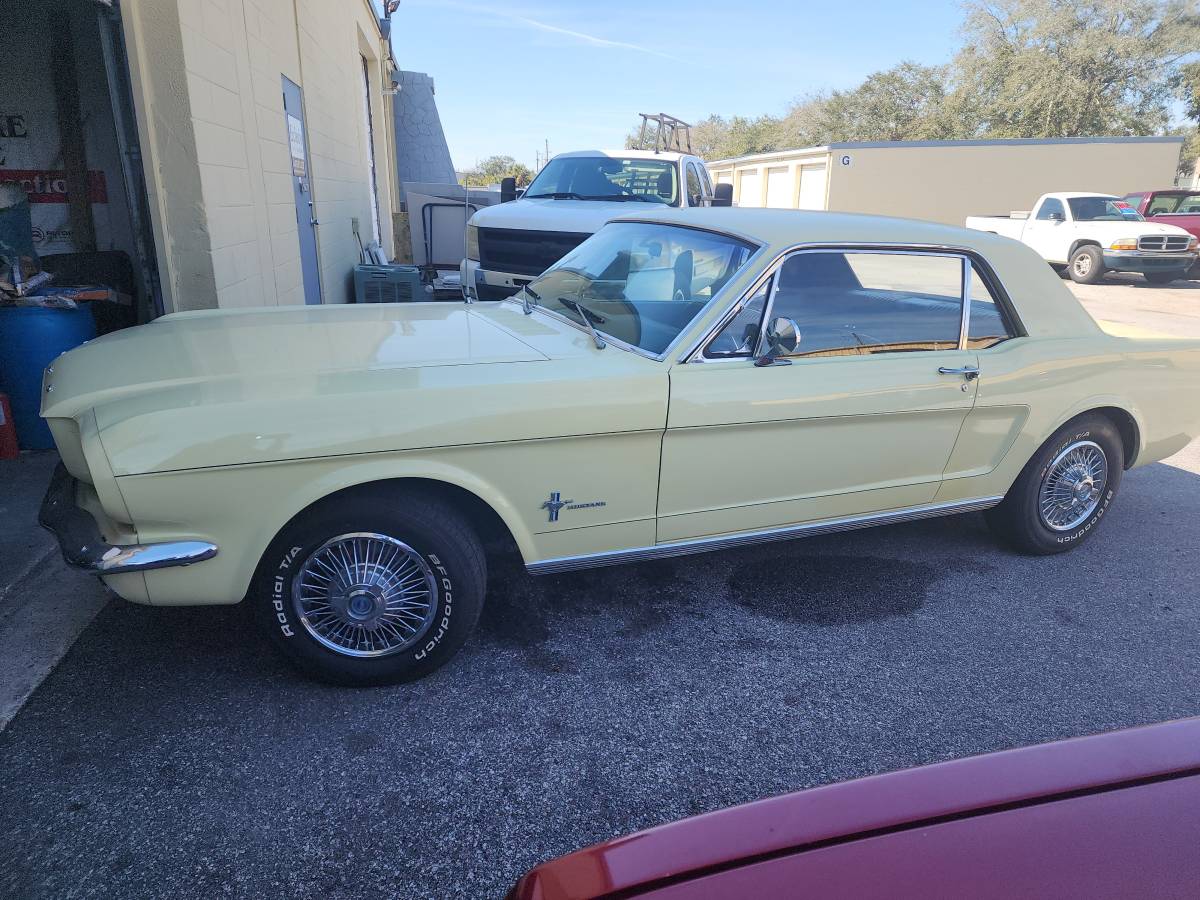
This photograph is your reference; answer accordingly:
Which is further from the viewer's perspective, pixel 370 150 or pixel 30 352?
pixel 370 150

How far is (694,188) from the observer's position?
8.96 metres

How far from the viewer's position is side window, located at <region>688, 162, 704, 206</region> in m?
8.73

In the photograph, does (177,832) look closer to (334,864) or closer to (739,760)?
(334,864)

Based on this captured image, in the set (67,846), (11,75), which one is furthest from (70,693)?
(11,75)

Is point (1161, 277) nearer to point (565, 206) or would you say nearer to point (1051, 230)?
point (1051, 230)

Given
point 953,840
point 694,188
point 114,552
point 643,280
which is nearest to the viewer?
point 953,840

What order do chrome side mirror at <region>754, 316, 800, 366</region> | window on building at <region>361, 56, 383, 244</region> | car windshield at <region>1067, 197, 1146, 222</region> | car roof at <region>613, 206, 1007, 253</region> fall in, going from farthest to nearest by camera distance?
1. car windshield at <region>1067, 197, 1146, 222</region>
2. window on building at <region>361, 56, 383, 244</region>
3. car roof at <region>613, 206, 1007, 253</region>
4. chrome side mirror at <region>754, 316, 800, 366</region>

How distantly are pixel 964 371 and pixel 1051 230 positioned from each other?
669 inches

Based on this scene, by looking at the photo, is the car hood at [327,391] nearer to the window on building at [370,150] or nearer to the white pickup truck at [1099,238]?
the window on building at [370,150]

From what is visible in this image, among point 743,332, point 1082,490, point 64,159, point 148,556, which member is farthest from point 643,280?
point 64,159

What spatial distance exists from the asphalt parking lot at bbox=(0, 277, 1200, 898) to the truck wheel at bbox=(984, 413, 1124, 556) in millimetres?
200

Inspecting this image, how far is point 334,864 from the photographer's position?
213 cm

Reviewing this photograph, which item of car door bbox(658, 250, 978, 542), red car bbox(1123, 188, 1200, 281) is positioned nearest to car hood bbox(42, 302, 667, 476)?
car door bbox(658, 250, 978, 542)

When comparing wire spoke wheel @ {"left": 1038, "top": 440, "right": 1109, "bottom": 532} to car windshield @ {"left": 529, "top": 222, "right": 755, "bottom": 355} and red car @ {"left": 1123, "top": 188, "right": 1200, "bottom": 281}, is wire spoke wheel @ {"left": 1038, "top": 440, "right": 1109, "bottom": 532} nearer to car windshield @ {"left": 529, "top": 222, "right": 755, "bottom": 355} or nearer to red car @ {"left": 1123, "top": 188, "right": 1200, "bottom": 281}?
car windshield @ {"left": 529, "top": 222, "right": 755, "bottom": 355}
